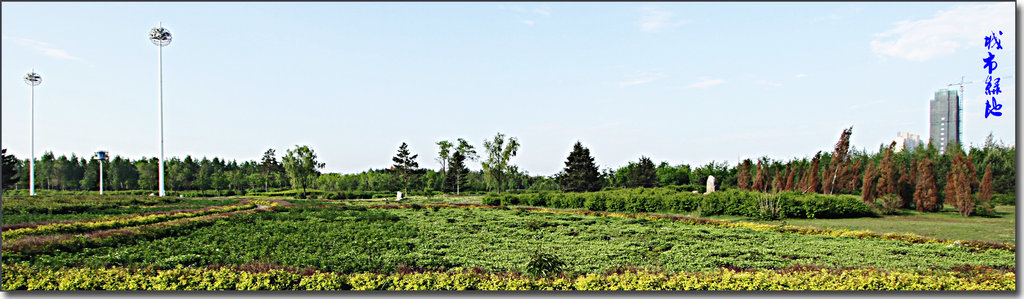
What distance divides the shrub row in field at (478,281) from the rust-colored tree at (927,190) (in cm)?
1122

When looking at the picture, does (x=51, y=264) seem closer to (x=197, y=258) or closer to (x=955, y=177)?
(x=197, y=258)

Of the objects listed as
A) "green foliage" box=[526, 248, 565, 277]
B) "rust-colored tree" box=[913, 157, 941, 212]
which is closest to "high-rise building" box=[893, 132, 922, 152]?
"rust-colored tree" box=[913, 157, 941, 212]

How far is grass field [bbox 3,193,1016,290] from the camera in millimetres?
5555

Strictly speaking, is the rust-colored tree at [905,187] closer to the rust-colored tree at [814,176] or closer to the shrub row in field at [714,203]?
the shrub row in field at [714,203]

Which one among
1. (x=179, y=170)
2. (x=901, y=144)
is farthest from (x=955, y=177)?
(x=179, y=170)

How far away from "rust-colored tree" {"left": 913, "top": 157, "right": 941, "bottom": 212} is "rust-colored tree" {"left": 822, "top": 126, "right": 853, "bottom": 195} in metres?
3.25

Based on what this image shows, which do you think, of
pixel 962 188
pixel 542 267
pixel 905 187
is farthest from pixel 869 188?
pixel 542 267

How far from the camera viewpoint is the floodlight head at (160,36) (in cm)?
1781

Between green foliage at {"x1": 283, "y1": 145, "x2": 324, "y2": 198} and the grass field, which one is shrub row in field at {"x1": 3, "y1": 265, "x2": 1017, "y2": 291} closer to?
the grass field

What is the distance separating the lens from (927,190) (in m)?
15.0

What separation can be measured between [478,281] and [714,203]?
36.8 feet

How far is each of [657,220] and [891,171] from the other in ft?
27.5

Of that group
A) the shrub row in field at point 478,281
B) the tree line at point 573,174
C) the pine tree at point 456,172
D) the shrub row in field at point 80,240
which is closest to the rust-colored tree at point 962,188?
the tree line at point 573,174

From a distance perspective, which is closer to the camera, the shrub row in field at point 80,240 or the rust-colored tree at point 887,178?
the shrub row in field at point 80,240
